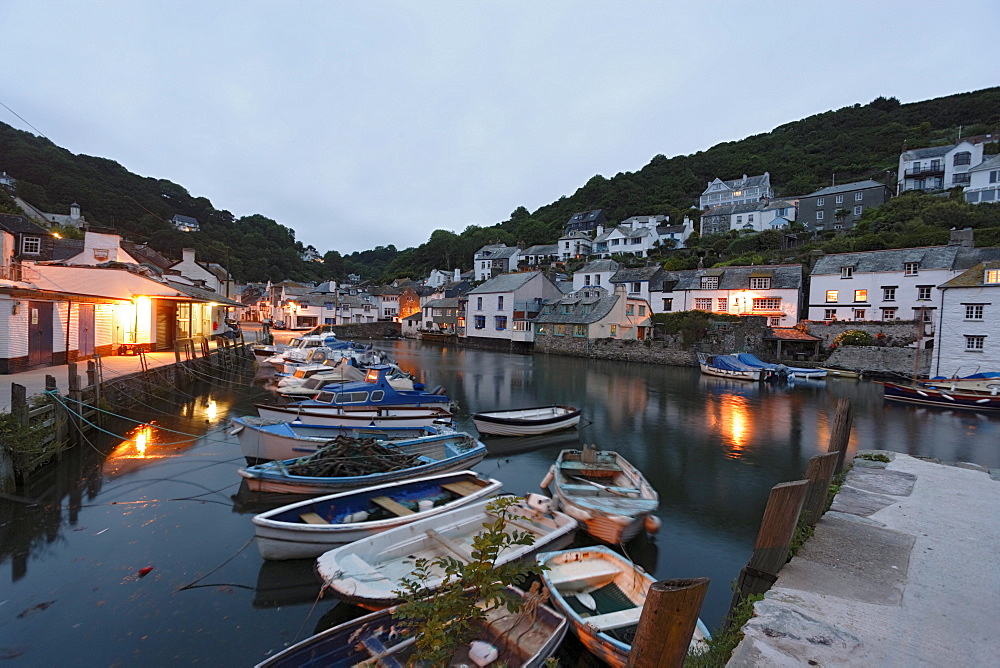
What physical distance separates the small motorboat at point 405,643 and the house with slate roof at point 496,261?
82.9 metres

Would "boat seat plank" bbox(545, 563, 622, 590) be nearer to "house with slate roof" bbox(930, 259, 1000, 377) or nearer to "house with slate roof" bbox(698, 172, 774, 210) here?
"house with slate roof" bbox(930, 259, 1000, 377)

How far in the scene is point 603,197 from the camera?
345 feet

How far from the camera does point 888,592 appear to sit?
494 cm

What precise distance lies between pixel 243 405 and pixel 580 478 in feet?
56.7

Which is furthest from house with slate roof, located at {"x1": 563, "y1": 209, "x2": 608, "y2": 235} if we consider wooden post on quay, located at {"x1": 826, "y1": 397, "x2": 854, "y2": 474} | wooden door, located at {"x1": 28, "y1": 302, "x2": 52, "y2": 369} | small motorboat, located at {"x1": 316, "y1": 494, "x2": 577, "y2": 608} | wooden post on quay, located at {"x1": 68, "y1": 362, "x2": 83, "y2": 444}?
small motorboat, located at {"x1": 316, "y1": 494, "x2": 577, "y2": 608}

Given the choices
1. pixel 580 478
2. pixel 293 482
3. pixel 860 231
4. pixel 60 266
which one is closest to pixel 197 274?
pixel 60 266

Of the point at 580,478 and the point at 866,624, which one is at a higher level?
the point at 866,624

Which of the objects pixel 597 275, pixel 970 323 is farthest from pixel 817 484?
pixel 597 275

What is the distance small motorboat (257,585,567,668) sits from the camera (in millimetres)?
4621

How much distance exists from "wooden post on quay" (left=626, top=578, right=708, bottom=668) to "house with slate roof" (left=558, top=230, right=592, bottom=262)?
7999 cm

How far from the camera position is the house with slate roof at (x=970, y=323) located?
27.8 meters

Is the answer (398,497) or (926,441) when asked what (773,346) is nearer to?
(926,441)

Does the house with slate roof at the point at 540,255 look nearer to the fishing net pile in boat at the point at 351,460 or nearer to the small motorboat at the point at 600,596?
the fishing net pile in boat at the point at 351,460

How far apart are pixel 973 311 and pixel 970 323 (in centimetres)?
77
